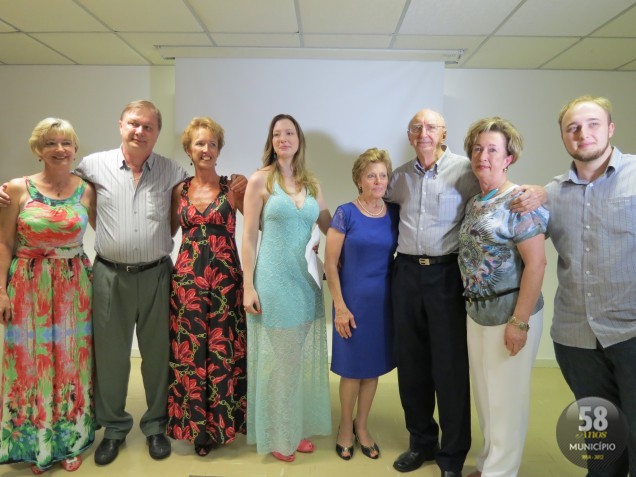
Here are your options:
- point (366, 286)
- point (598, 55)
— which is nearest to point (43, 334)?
point (366, 286)

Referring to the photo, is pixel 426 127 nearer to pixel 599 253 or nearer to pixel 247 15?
pixel 599 253

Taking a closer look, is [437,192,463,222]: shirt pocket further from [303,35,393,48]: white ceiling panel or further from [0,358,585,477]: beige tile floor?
[303,35,393,48]: white ceiling panel

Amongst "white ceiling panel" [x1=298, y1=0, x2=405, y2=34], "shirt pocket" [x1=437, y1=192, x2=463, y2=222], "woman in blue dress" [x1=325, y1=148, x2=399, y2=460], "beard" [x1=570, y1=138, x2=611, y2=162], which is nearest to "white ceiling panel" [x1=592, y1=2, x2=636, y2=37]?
"white ceiling panel" [x1=298, y1=0, x2=405, y2=34]

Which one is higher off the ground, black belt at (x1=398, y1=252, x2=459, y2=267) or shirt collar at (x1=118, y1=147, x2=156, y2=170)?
shirt collar at (x1=118, y1=147, x2=156, y2=170)

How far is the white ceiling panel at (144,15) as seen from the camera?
8.26 ft

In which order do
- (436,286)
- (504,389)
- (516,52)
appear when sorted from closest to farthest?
(504,389) < (436,286) < (516,52)

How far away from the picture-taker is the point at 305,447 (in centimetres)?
227

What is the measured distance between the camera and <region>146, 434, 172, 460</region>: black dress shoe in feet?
7.17

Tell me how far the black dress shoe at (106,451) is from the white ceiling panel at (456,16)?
2978mm

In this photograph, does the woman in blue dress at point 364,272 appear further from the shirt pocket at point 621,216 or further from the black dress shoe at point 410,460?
the shirt pocket at point 621,216

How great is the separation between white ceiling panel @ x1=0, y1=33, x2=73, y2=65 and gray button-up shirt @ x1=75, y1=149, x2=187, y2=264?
5.51 feet

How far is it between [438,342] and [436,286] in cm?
Answer: 26

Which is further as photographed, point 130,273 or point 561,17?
point 561,17

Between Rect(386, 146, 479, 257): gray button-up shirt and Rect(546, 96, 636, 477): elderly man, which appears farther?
Rect(386, 146, 479, 257): gray button-up shirt
